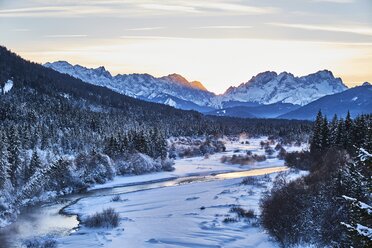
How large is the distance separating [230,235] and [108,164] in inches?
1774

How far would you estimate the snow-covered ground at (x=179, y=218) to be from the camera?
111 ft

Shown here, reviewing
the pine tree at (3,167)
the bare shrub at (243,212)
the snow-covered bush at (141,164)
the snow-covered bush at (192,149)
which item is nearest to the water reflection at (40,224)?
the pine tree at (3,167)

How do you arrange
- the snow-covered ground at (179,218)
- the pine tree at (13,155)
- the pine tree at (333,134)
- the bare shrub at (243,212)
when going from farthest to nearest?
the pine tree at (333,134) < the pine tree at (13,155) < the bare shrub at (243,212) < the snow-covered ground at (179,218)

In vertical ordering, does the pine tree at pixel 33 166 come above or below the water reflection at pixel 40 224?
above

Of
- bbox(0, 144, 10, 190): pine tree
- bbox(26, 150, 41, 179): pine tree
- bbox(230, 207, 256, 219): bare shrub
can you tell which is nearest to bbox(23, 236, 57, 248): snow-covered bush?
bbox(230, 207, 256, 219): bare shrub

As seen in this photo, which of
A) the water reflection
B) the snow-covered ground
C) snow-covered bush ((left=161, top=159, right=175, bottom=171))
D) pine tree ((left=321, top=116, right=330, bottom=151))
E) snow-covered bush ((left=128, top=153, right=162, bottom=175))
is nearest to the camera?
Result: the snow-covered ground

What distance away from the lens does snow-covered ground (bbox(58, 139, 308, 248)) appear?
3375 centimetres

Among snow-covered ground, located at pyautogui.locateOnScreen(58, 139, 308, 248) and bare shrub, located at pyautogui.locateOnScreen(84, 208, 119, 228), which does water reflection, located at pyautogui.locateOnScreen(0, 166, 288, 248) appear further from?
snow-covered ground, located at pyautogui.locateOnScreen(58, 139, 308, 248)

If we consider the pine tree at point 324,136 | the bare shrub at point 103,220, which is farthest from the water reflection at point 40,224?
the pine tree at point 324,136

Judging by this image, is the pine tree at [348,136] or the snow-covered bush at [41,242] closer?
the snow-covered bush at [41,242]

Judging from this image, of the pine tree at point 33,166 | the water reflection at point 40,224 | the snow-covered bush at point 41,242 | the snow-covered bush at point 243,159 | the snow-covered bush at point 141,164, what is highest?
the pine tree at point 33,166

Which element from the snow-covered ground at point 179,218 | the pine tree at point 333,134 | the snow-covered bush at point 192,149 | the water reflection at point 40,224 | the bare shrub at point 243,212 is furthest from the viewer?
the snow-covered bush at point 192,149

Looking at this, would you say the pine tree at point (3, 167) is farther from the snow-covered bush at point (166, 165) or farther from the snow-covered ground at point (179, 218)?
the snow-covered bush at point (166, 165)

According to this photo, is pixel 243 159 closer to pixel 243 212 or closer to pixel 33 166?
pixel 33 166
